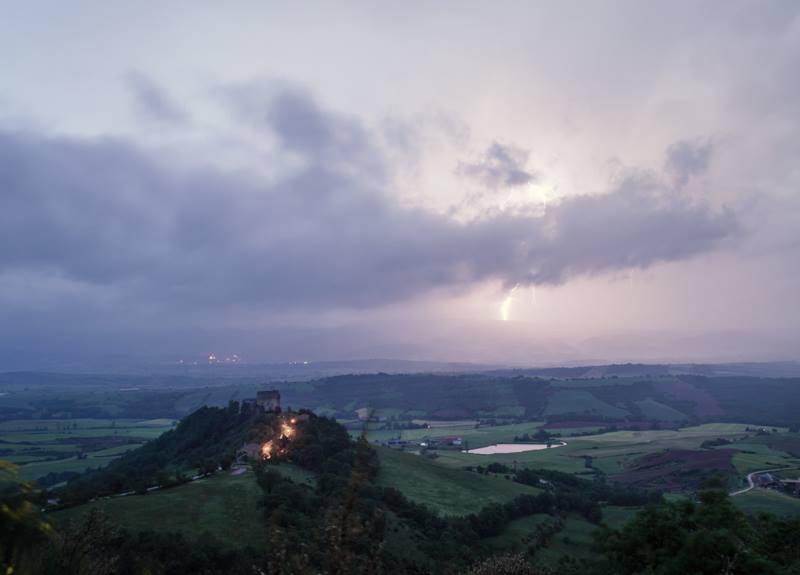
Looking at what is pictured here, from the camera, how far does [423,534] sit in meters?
58.9

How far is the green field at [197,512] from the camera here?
43.7m

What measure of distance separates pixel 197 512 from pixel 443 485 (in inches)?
1737

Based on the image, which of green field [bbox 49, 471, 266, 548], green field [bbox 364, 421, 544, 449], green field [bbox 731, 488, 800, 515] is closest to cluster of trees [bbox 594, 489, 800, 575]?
green field [bbox 49, 471, 266, 548]

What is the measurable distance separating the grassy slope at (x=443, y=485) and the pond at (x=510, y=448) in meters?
54.5

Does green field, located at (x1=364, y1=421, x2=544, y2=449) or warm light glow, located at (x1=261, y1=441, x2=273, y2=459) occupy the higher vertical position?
warm light glow, located at (x1=261, y1=441, x2=273, y2=459)

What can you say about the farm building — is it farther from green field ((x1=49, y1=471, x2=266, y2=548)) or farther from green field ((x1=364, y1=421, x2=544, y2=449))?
green field ((x1=364, y1=421, x2=544, y2=449))

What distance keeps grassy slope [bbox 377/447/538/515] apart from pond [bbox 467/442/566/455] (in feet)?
179

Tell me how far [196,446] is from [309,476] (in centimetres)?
4227

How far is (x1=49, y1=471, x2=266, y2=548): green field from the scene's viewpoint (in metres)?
43.7

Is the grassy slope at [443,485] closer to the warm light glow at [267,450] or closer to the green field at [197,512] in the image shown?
the warm light glow at [267,450]

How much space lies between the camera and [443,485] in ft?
275

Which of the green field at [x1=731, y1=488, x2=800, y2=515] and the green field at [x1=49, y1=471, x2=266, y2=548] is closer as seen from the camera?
the green field at [x1=49, y1=471, x2=266, y2=548]

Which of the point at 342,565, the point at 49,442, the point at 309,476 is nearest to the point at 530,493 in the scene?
the point at 309,476

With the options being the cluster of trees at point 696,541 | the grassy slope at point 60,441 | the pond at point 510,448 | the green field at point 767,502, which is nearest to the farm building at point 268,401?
the grassy slope at point 60,441
